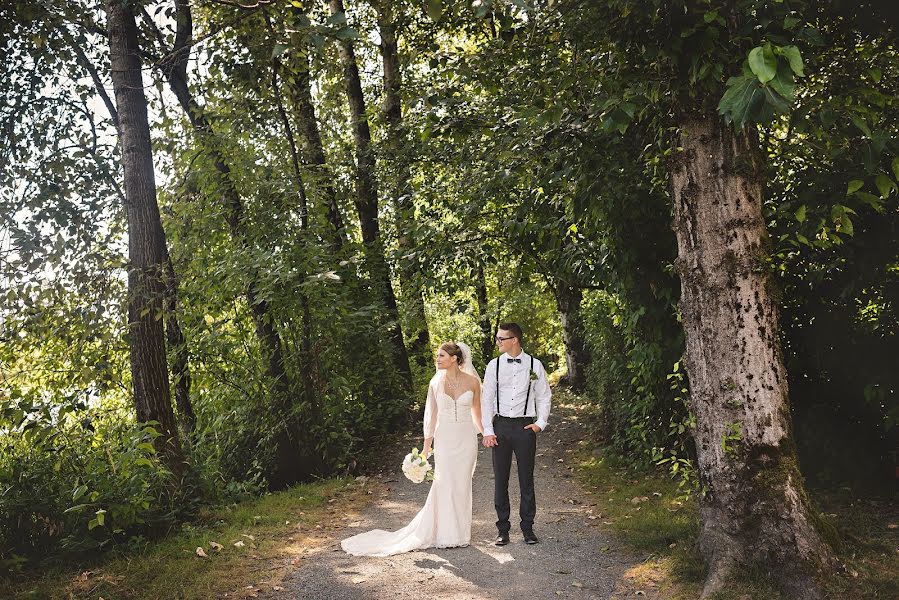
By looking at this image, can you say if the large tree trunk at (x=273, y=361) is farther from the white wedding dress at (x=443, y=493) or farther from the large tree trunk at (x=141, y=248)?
the white wedding dress at (x=443, y=493)

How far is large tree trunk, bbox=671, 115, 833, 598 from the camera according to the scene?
555 cm

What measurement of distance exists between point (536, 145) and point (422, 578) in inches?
188

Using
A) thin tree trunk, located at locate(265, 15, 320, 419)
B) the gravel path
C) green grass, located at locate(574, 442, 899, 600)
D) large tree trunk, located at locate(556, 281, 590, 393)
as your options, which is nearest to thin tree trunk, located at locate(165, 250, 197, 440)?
thin tree trunk, located at locate(265, 15, 320, 419)

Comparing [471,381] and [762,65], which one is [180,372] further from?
[762,65]

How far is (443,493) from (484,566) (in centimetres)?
106

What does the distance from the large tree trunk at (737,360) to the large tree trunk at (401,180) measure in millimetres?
6610

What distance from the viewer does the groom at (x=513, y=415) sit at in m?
7.51

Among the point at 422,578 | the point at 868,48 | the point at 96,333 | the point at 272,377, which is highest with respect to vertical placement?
the point at 868,48

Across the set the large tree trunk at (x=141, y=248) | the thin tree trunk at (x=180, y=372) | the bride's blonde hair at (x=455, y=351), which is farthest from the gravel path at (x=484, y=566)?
the thin tree trunk at (x=180, y=372)

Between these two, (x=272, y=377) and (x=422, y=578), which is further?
(x=272, y=377)

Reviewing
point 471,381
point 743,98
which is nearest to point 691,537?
point 471,381

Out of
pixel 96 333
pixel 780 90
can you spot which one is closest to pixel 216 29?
pixel 96 333

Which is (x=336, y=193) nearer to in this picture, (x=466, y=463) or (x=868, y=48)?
(x=466, y=463)

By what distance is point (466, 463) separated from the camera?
26.1 feet
